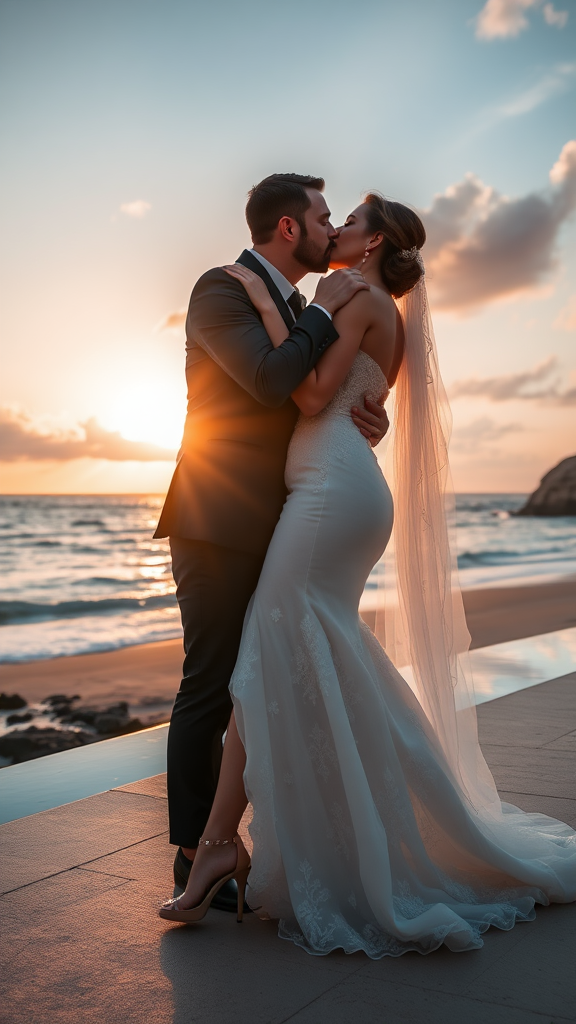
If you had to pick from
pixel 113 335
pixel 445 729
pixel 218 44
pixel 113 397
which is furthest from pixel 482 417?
pixel 445 729

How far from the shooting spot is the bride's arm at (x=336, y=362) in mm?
2387

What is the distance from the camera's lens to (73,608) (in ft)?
49.3

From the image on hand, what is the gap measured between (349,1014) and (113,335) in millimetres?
19624

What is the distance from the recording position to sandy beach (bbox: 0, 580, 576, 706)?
276 inches

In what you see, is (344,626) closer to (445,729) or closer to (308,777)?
(308,777)

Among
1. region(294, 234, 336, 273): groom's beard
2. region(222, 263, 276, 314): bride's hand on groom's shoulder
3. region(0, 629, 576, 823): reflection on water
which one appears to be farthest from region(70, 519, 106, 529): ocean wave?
region(222, 263, 276, 314): bride's hand on groom's shoulder

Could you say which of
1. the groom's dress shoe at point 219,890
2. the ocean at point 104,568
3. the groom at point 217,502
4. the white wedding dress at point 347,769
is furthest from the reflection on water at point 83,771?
the ocean at point 104,568

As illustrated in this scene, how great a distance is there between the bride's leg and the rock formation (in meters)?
44.1

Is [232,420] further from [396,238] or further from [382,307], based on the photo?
[396,238]

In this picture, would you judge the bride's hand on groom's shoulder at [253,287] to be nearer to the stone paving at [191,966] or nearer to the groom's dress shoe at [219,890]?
the groom's dress shoe at [219,890]

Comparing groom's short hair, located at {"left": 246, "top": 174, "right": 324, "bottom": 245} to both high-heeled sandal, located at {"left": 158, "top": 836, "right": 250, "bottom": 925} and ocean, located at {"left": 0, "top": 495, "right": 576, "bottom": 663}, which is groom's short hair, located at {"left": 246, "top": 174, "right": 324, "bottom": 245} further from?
ocean, located at {"left": 0, "top": 495, "right": 576, "bottom": 663}

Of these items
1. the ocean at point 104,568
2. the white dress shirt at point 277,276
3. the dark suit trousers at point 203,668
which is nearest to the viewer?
the dark suit trousers at point 203,668

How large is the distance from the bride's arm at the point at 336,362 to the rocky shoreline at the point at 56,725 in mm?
2940

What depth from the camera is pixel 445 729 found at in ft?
8.92
